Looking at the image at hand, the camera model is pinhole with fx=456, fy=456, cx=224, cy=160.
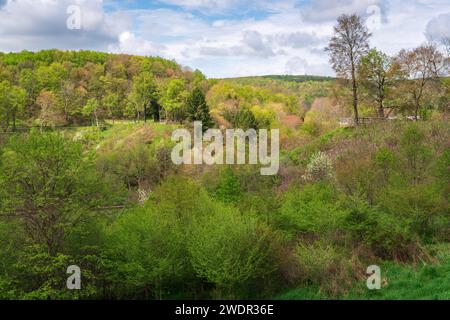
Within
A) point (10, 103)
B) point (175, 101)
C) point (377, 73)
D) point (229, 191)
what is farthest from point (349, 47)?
point (10, 103)

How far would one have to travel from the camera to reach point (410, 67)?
137 feet

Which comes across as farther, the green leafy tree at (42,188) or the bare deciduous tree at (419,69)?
the bare deciduous tree at (419,69)

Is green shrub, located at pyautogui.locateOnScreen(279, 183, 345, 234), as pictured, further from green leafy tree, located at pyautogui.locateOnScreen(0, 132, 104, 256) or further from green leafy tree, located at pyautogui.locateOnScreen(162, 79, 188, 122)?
green leafy tree, located at pyautogui.locateOnScreen(162, 79, 188, 122)

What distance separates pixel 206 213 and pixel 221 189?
22.6ft

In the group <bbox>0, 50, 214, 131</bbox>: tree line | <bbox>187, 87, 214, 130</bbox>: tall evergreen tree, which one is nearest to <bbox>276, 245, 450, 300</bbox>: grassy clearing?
<bbox>187, 87, 214, 130</bbox>: tall evergreen tree

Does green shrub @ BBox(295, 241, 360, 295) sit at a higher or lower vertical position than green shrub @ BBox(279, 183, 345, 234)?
lower

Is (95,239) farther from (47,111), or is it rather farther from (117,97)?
(117,97)

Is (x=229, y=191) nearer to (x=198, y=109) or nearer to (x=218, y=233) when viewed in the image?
(x=218, y=233)

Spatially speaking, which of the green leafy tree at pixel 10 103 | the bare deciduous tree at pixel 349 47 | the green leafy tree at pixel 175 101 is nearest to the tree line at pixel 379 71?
the bare deciduous tree at pixel 349 47

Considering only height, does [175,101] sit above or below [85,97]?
below

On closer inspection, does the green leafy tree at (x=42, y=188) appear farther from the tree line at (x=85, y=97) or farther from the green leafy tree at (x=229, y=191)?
the tree line at (x=85, y=97)

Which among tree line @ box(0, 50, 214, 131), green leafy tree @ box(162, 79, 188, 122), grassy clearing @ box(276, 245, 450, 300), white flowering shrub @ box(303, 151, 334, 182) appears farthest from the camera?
green leafy tree @ box(162, 79, 188, 122)

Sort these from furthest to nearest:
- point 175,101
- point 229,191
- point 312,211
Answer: point 175,101, point 229,191, point 312,211

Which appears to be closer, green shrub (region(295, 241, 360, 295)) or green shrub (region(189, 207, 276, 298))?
green shrub (region(295, 241, 360, 295))
